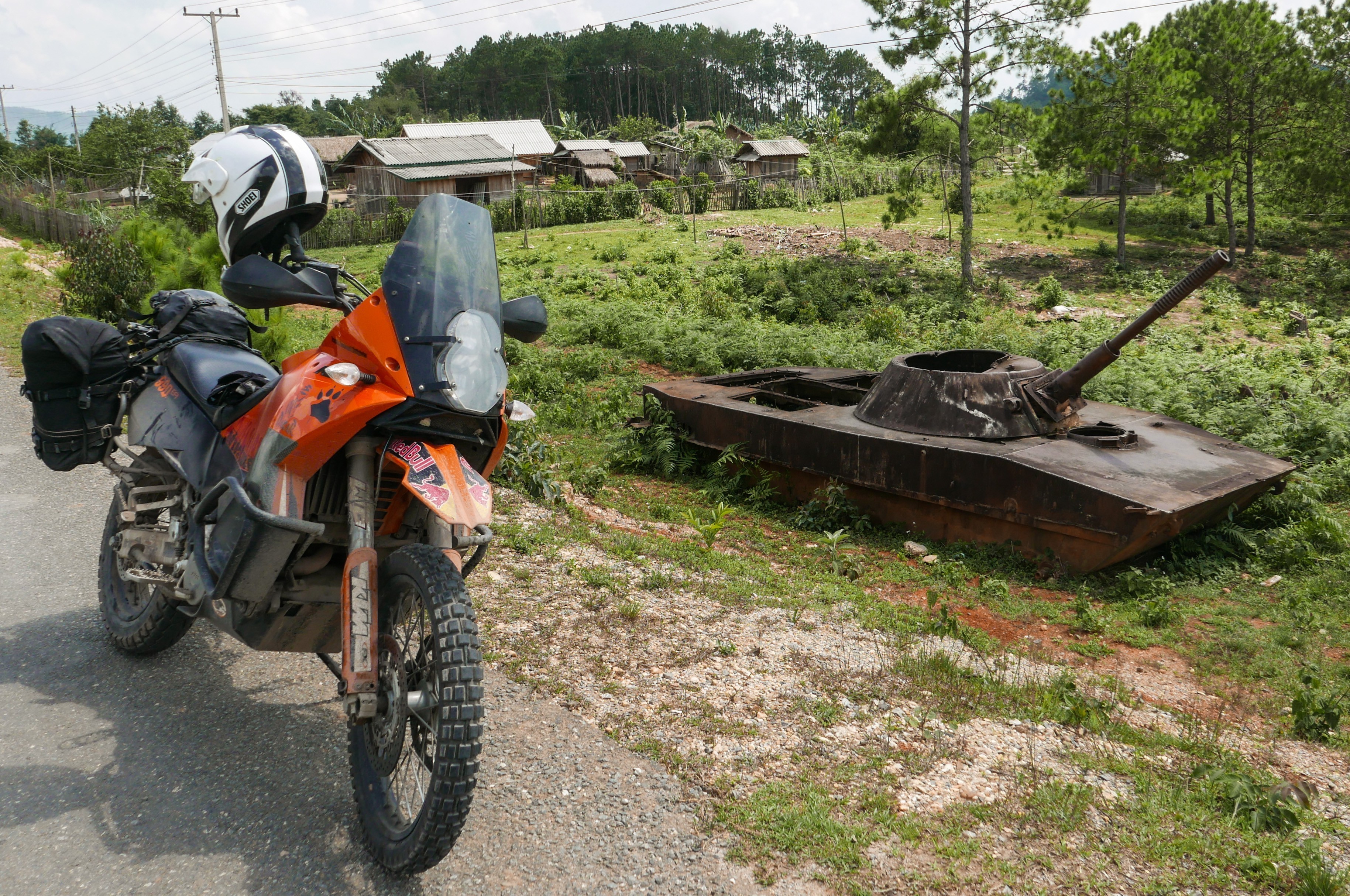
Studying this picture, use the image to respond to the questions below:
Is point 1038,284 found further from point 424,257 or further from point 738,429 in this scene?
point 424,257

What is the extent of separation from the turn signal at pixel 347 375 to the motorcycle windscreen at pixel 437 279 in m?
0.15

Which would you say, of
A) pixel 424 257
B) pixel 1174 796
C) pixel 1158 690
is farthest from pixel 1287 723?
pixel 424 257

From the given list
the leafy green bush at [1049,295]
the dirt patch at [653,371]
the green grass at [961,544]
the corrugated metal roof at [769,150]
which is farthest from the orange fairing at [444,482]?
the corrugated metal roof at [769,150]

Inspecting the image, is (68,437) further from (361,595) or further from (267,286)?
(361,595)

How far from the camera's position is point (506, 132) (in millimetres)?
56281

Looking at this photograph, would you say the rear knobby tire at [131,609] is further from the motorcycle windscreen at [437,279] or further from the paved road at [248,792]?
the motorcycle windscreen at [437,279]

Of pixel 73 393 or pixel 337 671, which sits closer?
pixel 337 671

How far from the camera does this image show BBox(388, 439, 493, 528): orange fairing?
3.11 meters

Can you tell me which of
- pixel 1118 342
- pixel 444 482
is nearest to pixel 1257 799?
pixel 444 482

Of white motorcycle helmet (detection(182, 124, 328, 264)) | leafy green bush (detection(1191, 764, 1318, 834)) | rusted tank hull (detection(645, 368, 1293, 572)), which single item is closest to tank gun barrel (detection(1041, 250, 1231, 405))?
rusted tank hull (detection(645, 368, 1293, 572))

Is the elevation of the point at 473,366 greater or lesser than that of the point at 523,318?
lesser

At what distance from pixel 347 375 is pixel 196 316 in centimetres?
196

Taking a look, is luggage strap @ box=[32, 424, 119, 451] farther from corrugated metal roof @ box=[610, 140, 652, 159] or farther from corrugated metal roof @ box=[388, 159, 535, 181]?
corrugated metal roof @ box=[610, 140, 652, 159]

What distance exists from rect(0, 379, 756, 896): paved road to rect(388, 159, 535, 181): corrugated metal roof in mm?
34817
